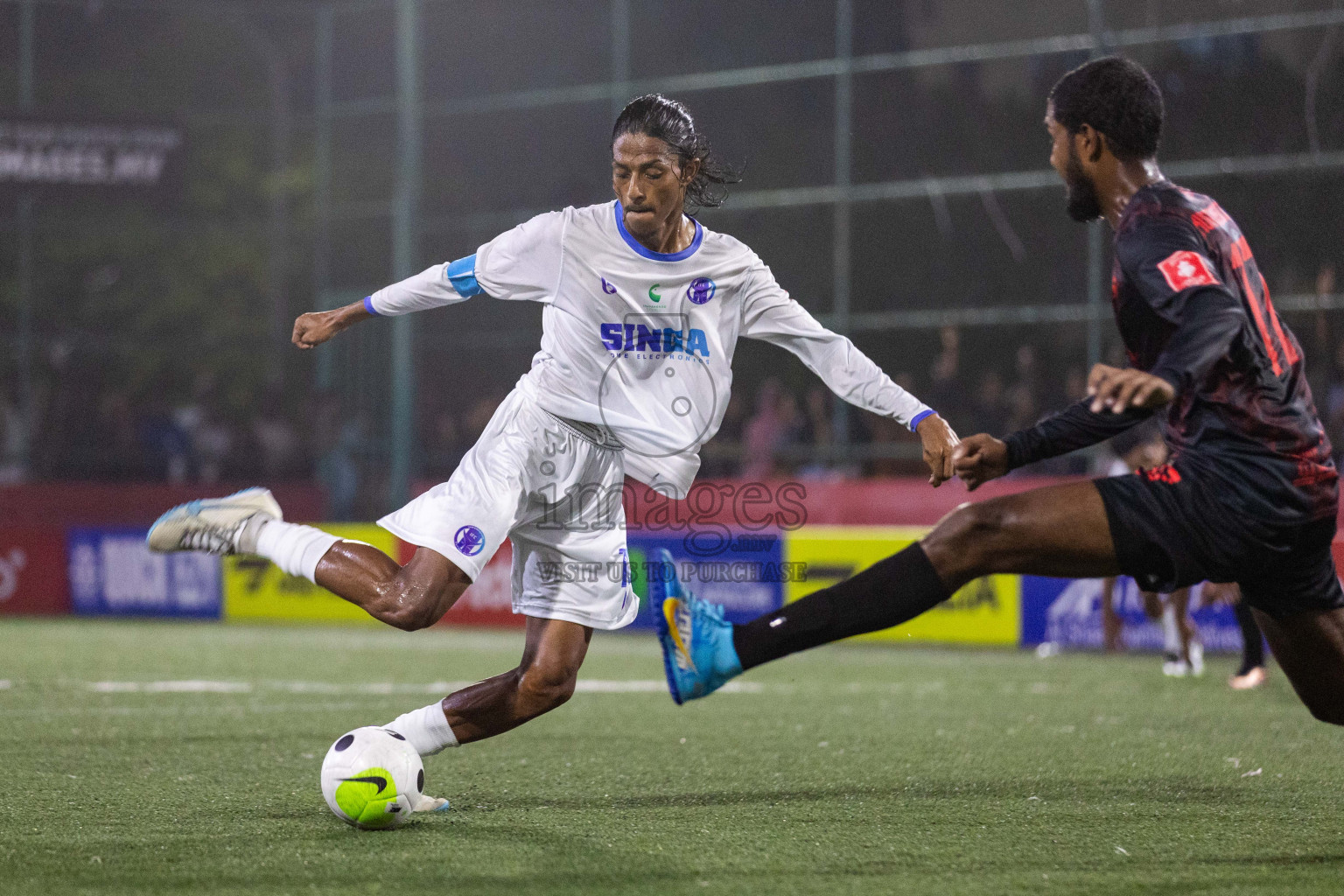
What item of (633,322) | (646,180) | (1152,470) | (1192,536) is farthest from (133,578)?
(1192,536)

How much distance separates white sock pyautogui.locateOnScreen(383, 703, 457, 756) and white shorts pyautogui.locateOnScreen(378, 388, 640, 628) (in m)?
0.47

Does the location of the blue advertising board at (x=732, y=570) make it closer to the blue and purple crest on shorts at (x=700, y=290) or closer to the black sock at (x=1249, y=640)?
the black sock at (x=1249, y=640)

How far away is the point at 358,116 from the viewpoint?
89.9 feet

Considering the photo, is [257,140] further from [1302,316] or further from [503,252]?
[503,252]

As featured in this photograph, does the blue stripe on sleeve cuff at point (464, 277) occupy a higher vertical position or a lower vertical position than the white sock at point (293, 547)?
higher

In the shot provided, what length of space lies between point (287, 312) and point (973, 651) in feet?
68.7

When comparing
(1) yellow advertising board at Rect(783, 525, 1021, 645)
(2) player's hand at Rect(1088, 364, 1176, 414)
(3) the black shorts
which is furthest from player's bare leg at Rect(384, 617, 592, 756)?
(1) yellow advertising board at Rect(783, 525, 1021, 645)

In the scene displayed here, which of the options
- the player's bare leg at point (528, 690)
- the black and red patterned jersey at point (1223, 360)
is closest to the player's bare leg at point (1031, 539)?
the black and red patterned jersey at point (1223, 360)

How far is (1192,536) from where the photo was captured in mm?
4488

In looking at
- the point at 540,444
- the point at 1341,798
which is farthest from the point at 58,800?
the point at 1341,798

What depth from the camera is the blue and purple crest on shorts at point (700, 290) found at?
573cm

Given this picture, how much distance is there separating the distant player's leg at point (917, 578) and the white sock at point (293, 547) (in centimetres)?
131

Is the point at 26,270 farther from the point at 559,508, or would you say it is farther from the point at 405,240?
the point at 559,508

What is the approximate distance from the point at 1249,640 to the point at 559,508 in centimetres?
655
